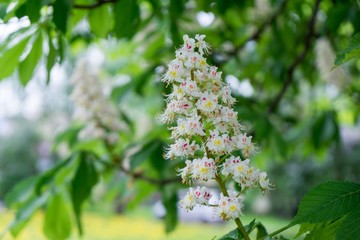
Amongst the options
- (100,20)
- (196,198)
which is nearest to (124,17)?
(100,20)

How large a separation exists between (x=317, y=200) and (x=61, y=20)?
Answer: 84 cm

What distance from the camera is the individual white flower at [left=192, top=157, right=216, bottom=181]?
87 cm

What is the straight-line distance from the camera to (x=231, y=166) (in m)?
0.91

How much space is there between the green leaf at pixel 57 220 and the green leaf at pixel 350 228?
1.52 meters

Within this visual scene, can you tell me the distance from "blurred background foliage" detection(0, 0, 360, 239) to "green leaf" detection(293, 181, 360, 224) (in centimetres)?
23

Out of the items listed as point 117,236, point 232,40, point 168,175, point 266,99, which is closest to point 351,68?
point 266,99

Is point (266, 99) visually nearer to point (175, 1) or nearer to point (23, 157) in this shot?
point (175, 1)

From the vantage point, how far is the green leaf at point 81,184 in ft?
6.66

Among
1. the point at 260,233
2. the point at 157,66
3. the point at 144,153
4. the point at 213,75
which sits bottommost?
the point at 260,233

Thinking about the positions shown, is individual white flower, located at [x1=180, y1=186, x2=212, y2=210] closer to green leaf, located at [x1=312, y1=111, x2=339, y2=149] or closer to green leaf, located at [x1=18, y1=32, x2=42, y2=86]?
green leaf, located at [x1=18, y1=32, x2=42, y2=86]

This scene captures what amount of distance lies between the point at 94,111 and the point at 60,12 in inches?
52.7

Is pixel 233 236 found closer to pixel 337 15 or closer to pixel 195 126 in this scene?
pixel 195 126

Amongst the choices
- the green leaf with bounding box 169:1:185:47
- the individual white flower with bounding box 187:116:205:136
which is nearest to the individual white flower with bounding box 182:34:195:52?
the individual white flower with bounding box 187:116:205:136

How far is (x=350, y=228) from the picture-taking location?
2.75 feet
